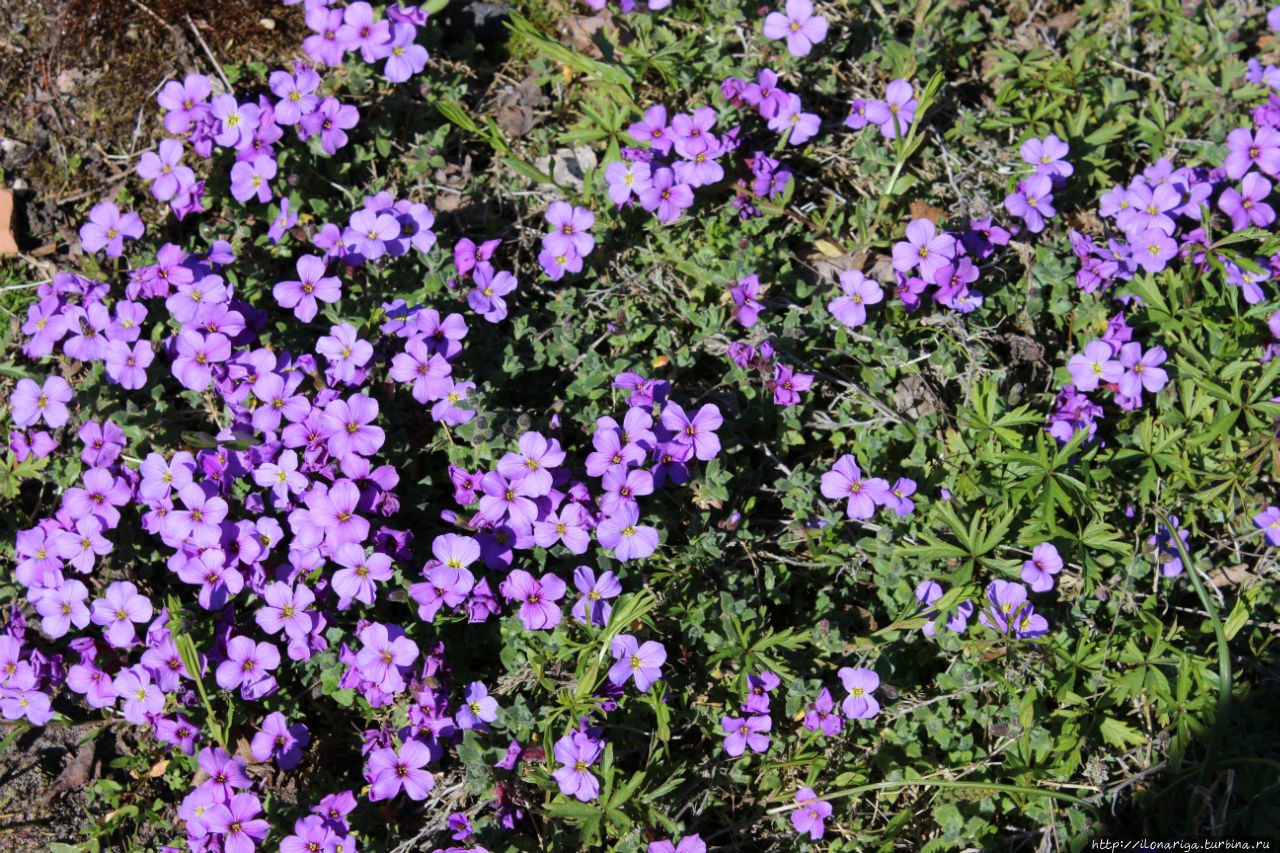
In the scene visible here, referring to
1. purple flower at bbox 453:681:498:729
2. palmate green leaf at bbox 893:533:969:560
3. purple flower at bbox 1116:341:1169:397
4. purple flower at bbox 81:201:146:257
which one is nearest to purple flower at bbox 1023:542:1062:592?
palmate green leaf at bbox 893:533:969:560

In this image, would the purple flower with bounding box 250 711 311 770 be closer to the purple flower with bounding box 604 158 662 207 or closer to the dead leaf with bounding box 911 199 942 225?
the purple flower with bounding box 604 158 662 207

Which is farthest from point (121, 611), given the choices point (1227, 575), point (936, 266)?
point (1227, 575)

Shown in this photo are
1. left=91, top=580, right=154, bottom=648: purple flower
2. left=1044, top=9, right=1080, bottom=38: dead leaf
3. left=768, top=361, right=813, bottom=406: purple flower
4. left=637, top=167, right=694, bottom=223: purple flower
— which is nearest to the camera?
left=91, top=580, right=154, bottom=648: purple flower

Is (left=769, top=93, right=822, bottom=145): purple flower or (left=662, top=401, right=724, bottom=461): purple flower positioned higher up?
(left=769, top=93, right=822, bottom=145): purple flower

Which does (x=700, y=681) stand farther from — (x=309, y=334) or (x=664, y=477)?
(x=309, y=334)

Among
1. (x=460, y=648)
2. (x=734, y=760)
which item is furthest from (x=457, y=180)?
(x=734, y=760)

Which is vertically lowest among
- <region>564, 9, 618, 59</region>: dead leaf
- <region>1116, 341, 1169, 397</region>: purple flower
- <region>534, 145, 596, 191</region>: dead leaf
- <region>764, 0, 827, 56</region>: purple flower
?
<region>1116, 341, 1169, 397</region>: purple flower

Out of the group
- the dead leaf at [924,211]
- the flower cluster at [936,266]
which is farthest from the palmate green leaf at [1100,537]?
the dead leaf at [924,211]
